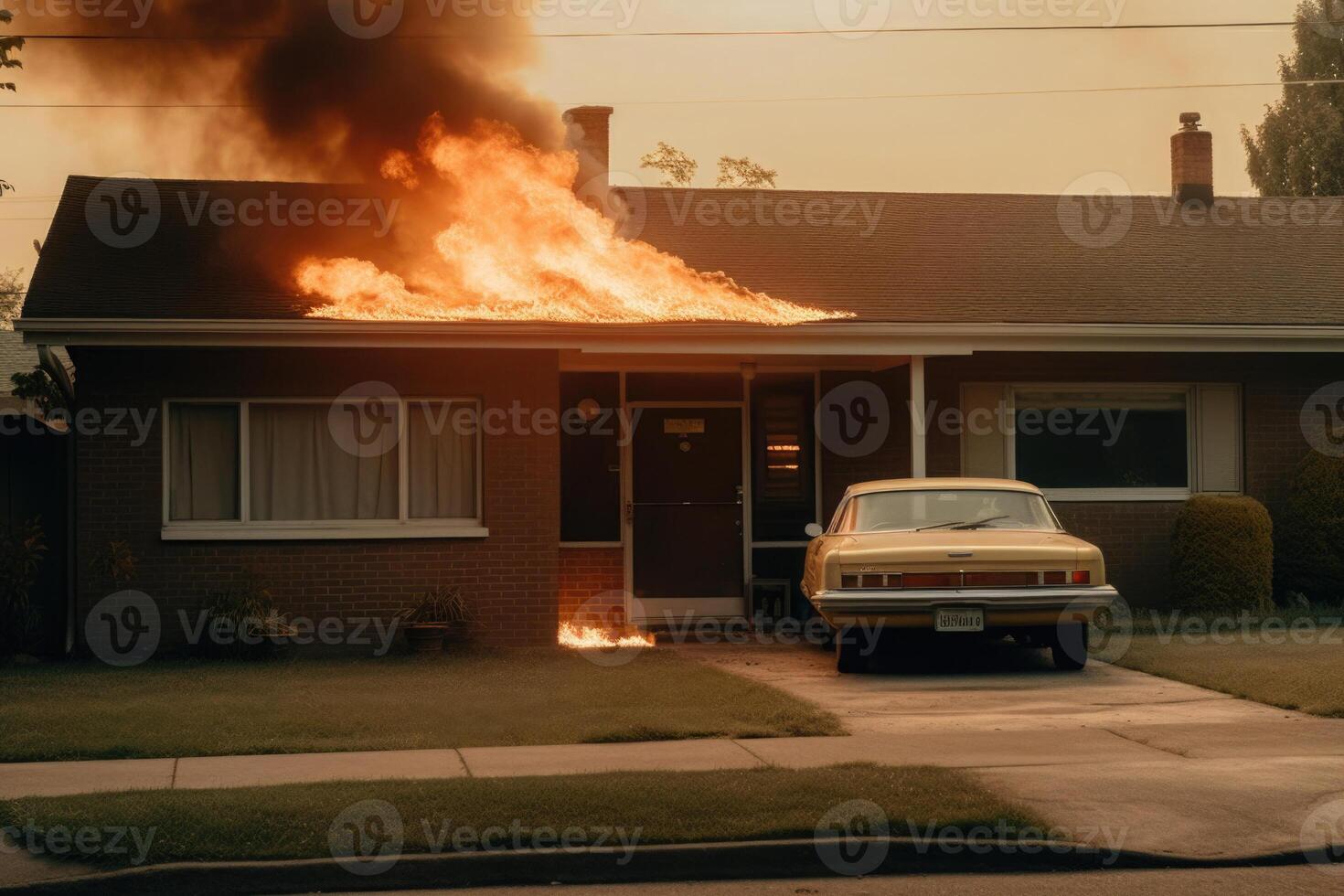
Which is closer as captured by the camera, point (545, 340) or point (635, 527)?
point (545, 340)

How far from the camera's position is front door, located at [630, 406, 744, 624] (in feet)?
55.1

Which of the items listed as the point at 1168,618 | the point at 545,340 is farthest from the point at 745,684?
the point at 1168,618

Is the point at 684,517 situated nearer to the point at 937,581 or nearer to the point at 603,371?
the point at 603,371

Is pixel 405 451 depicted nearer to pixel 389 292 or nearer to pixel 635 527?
pixel 389 292

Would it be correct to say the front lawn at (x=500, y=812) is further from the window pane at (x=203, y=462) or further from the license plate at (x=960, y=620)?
the window pane at (x=203, y=462)

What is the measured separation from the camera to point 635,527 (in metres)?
16.8

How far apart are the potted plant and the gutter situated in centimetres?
230

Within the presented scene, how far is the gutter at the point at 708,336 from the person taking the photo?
1377cm

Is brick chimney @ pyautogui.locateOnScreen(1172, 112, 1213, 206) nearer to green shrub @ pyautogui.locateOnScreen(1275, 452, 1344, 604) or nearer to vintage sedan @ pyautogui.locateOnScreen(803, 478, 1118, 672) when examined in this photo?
green shrub @ pyautogui.locateOnScreen(1275, 452, 1344, 604)

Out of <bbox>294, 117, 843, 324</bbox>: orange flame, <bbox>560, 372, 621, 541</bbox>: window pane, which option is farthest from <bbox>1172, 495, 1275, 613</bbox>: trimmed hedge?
<bbox>560, 372, 621, 541</bbox>: window pane

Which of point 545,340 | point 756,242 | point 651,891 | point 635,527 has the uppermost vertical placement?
point 756,242

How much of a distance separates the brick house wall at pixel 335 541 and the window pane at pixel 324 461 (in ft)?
0.84

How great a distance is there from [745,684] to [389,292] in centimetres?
542

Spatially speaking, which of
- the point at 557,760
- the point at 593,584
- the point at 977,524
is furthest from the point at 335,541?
the point at 557,760
